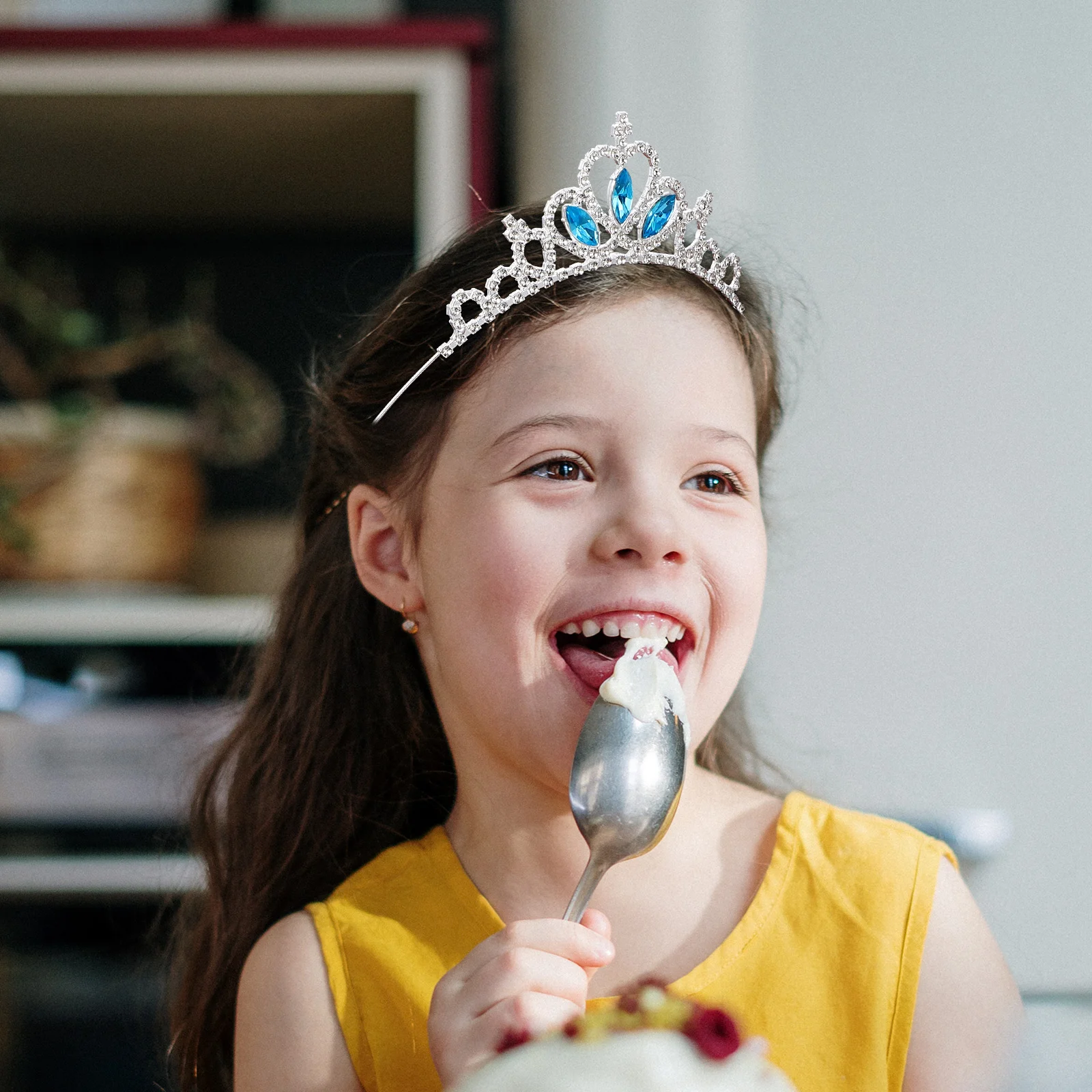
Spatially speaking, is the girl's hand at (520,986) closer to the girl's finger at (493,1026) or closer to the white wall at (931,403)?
the girl's finger at (493,1026)

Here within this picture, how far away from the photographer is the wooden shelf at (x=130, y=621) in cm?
126

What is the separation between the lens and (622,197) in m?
0.71

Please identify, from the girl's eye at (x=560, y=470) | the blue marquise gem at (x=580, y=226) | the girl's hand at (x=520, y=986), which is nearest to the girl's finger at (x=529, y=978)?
the girl's hand at (x=520, y=986)

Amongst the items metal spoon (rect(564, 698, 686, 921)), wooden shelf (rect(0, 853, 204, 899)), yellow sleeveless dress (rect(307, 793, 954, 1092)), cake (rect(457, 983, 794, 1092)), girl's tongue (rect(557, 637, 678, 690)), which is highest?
cake (rect(457, 983, 794, 1092))

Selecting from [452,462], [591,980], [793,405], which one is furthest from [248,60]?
[591,980]

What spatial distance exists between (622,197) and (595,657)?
27cm

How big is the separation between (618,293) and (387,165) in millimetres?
846

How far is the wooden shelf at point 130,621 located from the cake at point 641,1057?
0.97 metres

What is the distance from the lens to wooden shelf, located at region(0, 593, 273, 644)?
126 centimetres

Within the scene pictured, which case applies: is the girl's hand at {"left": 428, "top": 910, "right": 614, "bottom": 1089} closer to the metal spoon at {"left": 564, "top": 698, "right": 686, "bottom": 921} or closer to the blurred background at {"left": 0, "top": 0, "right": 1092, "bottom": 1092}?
the metal spoon at {"left": 564, "top": 698, "right": 686, "bottom": 921}

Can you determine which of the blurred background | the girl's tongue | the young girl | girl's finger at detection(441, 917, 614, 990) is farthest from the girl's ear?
the blurred background

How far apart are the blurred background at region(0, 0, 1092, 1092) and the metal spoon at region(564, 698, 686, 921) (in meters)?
0.39

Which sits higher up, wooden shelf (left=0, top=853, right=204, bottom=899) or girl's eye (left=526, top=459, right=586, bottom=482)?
girl's eye (left=526, top=459, right=586, bottom=482)

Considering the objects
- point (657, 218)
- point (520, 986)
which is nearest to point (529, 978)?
point (520, 986)
